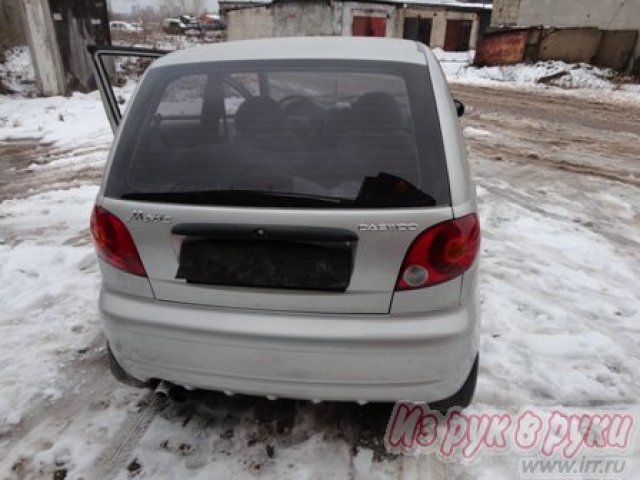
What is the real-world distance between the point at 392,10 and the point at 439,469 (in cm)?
3435

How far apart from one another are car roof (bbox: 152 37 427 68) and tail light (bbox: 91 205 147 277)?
0.79 meters

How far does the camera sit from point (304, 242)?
1784 mm

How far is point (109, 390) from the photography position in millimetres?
2594

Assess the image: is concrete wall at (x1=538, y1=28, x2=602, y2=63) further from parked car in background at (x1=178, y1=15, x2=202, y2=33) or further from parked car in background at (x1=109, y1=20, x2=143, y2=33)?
parked car in background at (x1=178, y1=15, x2=202, y2=33)

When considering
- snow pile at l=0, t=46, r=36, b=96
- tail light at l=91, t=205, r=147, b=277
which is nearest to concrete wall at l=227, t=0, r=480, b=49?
snow pile at l=0, t=46, r=36, b=96

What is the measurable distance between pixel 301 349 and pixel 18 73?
50.0 feet

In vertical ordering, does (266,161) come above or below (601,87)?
above

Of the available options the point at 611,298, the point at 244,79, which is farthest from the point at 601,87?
the point at 244,79

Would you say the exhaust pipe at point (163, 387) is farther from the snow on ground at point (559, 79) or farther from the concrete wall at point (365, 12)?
the concrete wall at point (365, 12)

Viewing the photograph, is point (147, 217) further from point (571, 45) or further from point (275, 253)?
point (571, 45)

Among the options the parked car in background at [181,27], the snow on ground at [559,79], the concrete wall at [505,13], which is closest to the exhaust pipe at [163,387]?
the snow on ground at [559,79]

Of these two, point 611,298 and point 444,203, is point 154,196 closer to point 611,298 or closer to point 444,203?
point 444,203

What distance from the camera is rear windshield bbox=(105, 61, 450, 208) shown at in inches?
71.0

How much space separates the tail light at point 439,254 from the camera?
1.76 m
